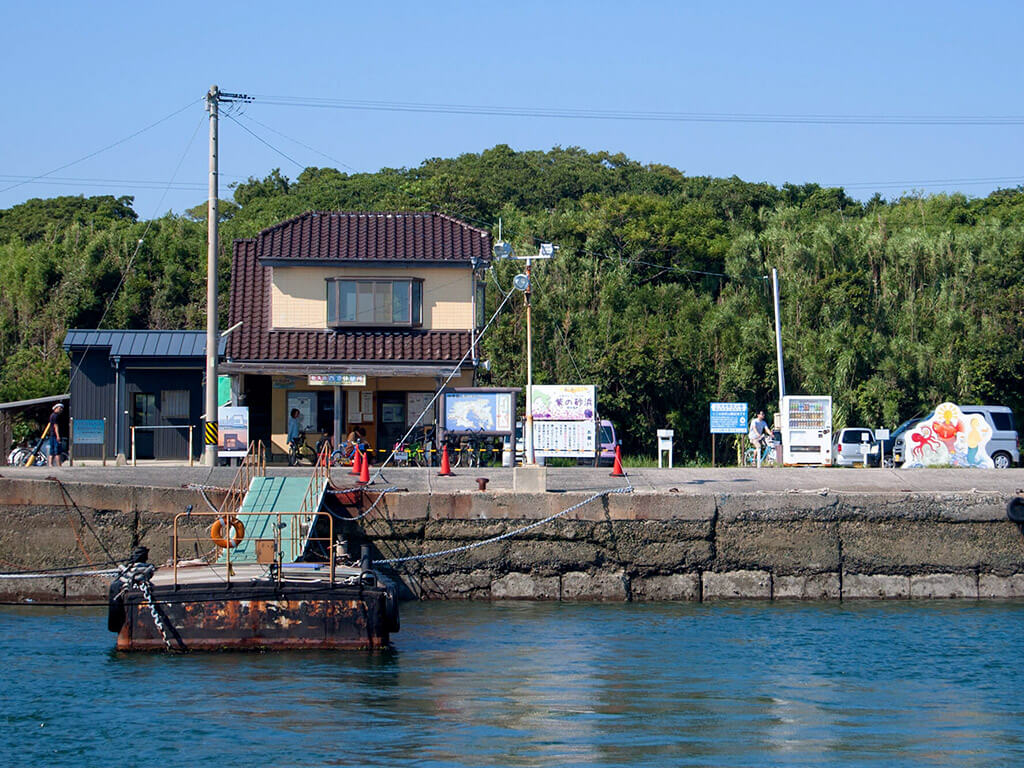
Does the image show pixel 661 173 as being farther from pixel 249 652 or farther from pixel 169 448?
pixel 249 652

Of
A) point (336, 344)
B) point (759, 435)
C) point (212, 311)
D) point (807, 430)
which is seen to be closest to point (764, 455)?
point (759, 435)

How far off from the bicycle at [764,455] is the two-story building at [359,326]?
315 inches

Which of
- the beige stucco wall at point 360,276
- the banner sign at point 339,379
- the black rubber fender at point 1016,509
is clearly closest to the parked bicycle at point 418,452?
the banner sign at point 339,379

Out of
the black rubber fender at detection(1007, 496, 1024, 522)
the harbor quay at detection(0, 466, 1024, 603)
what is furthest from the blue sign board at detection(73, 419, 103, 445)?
the black rubber fender at detection(1007, 496, 1024, 522)

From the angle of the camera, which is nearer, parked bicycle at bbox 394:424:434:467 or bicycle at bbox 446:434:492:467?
bicycle at bbox 446:434:492:467

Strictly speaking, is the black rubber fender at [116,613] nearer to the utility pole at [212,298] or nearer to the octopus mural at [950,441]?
the utility pole at [212,298]

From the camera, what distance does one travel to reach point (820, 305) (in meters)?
42.7

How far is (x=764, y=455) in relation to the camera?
31.8m

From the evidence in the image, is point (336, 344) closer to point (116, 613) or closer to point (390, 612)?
point (116, 613)

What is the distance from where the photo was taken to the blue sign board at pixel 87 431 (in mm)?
27219

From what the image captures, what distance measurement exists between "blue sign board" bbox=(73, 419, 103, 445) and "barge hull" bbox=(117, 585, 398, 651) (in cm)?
1256

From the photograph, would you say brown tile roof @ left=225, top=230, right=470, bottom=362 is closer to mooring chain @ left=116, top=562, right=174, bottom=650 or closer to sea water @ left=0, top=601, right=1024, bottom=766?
sea water @ left=0, top=601, right=1024, bottom=766

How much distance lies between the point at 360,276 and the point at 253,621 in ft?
55.8

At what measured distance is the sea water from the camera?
1188 centimetres
